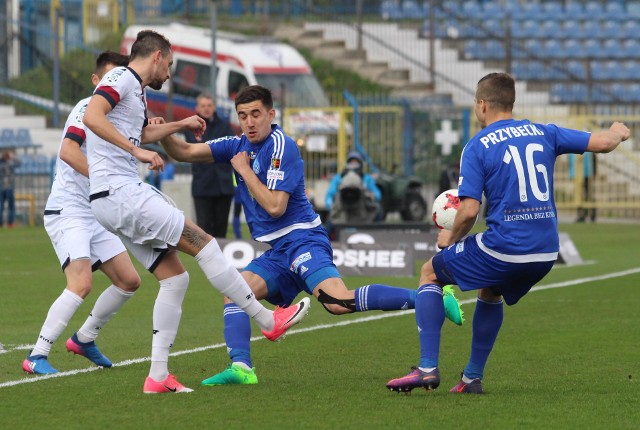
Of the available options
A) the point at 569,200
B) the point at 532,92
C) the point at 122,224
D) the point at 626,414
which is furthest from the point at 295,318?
the point at 532,92

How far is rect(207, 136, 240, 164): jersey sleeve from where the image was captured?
28.1ft

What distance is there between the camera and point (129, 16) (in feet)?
129

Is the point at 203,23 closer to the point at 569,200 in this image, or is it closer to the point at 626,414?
the point at 569,200

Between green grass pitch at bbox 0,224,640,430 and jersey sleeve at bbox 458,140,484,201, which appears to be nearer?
green grass pitch at bbox 0,224,640,430

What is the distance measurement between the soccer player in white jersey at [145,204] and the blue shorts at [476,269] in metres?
1.20

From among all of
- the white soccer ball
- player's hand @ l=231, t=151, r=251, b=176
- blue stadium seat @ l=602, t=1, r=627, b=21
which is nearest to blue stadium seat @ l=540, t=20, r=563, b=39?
blue stadium seat @ l=602, t=1, r=627, b=21

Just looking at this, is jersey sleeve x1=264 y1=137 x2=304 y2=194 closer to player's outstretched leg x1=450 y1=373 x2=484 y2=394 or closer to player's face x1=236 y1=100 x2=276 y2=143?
player's face x1=236 y1=100 x2=276 y2=143

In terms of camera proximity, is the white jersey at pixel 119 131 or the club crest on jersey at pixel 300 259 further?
the club crest on jersey at pixel 300 259

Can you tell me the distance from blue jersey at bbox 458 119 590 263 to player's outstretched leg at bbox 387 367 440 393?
2.48ft

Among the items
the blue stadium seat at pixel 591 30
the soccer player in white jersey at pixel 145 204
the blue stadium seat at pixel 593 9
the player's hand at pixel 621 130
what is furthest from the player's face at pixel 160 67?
the blue stadium seat at pixel 593 9

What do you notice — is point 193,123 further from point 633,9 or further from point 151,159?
point 633,9

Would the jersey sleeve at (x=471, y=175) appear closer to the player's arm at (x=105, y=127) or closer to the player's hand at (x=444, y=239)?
the player's hand at (x=444, y=239)

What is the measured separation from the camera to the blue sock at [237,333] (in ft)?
27.2

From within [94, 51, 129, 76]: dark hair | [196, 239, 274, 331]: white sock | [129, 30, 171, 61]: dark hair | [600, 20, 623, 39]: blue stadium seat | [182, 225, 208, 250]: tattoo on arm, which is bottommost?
[196, 239, 274, 331]: white sock
